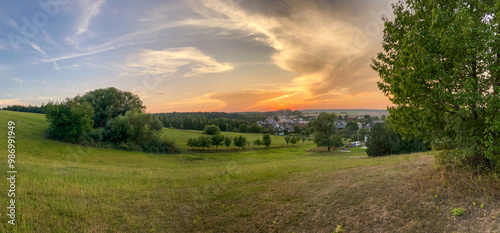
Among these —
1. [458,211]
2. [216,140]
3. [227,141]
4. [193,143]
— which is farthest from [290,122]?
[458,211]

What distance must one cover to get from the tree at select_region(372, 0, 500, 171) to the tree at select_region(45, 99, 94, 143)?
48552mm

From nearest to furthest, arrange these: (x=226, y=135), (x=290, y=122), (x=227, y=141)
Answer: (x=227, y=141), (x=226, y=135), (x=290, y=122)

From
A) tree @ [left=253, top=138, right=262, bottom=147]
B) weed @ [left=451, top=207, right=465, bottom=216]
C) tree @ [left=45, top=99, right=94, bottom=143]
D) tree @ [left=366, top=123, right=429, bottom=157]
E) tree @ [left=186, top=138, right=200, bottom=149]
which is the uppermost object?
tree @ [left=45, top=99, right=94, bottom=143]

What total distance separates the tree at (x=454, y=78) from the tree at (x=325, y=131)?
50.1 metres

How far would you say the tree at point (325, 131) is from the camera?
192 ft

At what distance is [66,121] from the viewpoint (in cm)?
4025

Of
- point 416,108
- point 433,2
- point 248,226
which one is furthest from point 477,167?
point 248,226

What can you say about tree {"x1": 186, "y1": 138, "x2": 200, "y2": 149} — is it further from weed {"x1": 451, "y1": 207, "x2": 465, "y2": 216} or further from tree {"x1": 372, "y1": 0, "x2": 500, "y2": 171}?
weed {"x1": 451, "y1": 207, "x2": 465, "y2": 216}

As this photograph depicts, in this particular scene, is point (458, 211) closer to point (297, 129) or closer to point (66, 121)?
point (66, 121)

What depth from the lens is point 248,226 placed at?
331 inches

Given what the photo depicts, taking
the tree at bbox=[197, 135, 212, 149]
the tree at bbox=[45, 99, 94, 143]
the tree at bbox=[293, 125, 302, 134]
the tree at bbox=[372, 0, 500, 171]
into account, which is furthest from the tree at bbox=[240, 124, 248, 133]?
the tree at bbox=[372, 0, 500, 171]

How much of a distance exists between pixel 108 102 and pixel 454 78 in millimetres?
66608

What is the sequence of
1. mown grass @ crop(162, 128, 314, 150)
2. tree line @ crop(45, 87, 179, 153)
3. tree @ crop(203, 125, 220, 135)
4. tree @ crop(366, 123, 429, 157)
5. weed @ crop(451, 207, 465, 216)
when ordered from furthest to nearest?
tree @ crop(203, 125, 220, 135) → mown grass @ crop(162, 128, 314, 150) → tree @ crop(366, 123, 429, 157) → tree line @ crop(45, 87, 179, 153) → weed @ crop(451, 207, 465, 216)

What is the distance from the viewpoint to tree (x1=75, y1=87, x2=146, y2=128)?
5566 centimetres
